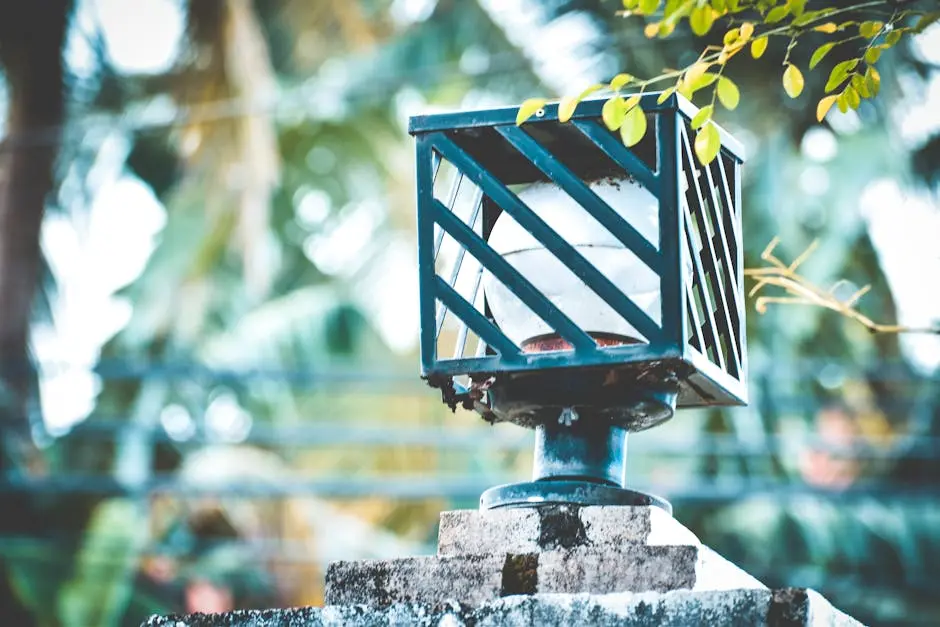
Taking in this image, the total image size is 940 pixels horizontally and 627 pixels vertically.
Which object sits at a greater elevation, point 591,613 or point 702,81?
point 702,81

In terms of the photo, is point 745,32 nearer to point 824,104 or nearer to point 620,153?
point 824,104

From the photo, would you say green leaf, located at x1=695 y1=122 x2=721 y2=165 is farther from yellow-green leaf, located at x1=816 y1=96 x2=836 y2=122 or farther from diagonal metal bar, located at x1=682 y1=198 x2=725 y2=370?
yellow-green leaf, located at x1=816 y1=96 x2=836 y2=122

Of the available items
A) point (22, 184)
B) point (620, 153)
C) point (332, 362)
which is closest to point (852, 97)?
point (620, 153)

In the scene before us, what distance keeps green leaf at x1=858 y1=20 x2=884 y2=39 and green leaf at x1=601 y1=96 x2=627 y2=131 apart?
0.48 m

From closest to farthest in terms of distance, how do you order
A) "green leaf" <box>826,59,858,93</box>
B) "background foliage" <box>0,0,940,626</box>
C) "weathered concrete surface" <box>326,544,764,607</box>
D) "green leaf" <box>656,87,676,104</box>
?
"weathered concrete surface" <box>326,544,764,607</box>, "green leaf" <box>656,87,676,104</box>, "green leaf" <box>826,59,858,93</box>, "background foliage" <box>0,0,940,626</box>

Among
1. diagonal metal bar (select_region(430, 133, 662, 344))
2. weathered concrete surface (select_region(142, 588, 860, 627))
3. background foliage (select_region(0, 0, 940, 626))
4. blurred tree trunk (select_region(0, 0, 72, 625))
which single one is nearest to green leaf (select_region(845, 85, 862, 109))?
diagonal metal bar (select_region(430, 133, 662, 344))

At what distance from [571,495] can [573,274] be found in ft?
1.02

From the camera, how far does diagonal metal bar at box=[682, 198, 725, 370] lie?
6.43 feet

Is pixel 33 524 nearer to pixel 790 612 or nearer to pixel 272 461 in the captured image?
pixel 272 461

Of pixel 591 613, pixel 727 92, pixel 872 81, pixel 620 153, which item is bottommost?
pixel 591 613

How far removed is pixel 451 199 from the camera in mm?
2119

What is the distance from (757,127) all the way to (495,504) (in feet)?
31.6

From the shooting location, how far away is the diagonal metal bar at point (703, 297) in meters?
1.96

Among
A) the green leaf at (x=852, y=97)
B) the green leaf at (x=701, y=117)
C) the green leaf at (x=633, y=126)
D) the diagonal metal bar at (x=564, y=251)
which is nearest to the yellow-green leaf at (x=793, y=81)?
the green leaf at (x=852, y=97)
